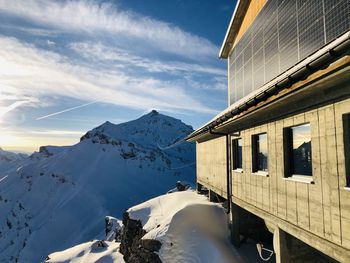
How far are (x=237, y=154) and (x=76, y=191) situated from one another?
67.4 metres

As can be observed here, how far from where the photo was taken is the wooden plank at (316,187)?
6.92m

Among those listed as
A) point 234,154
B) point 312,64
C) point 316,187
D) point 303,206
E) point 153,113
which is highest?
point 153,113

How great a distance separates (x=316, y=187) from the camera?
7.08 meters

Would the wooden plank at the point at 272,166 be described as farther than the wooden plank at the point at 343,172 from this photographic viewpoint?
Yes

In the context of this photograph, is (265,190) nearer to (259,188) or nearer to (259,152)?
(259,188)

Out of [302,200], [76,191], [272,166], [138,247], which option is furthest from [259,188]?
[76,191]

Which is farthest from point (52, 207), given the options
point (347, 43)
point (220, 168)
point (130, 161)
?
point (347, 43)

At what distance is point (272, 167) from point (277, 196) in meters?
0.91

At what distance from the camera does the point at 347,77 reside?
576 centimetres

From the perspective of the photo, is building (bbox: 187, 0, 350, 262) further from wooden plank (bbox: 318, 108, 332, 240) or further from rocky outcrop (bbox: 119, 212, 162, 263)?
rocky outcrop (bbox: 119, 212, 162, 263)

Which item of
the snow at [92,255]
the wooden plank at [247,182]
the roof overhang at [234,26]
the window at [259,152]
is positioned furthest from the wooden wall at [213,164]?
the snow at [92,255]

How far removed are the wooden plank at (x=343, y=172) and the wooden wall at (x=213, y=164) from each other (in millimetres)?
8876

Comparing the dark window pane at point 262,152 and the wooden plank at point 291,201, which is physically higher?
the dark window pane at point 262,152

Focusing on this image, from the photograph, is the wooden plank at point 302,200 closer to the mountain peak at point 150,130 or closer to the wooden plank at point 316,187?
the wooden plank at point 316,187
